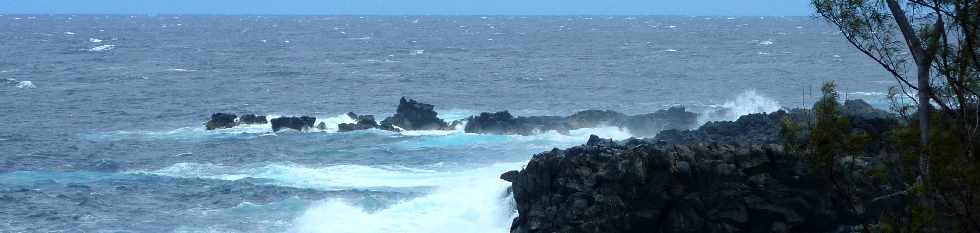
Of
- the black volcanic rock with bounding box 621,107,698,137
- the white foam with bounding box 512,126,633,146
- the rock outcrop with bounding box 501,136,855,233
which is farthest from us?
the black volcanic rock with bounding box 621,107,698,137

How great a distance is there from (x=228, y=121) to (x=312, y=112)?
31.0 ft

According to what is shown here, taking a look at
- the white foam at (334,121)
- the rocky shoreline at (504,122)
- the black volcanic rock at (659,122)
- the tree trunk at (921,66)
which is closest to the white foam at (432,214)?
the rocky shoreline at (504,122)

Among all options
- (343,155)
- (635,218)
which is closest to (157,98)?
(343,155)

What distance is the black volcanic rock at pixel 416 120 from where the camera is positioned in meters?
51.2

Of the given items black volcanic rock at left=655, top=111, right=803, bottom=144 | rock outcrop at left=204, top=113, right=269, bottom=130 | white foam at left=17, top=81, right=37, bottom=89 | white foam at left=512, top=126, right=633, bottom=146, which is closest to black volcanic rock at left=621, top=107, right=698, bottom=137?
white foam at left=512, top=126, right=633, bottom=146

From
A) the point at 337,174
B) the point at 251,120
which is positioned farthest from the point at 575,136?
the point at 251,120

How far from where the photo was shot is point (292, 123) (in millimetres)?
51531

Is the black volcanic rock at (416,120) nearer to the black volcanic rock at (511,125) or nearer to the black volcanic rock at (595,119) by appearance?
the black volcanic rock at (511,125)

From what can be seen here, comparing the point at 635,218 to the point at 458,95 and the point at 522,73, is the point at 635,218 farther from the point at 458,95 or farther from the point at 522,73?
the point at 522,73

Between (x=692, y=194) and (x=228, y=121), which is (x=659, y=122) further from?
(x=692, y=194)

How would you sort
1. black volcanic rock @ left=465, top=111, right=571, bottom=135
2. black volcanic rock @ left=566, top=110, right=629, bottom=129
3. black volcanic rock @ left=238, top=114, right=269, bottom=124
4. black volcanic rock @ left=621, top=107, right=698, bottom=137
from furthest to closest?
1. black volcanic rock @ left=238, top=114, right=269, bottom=124
2. black volcanic rock @ left=566, top=110, right=629, bottom=129
3. black volcanic rock @ left=465, top=111, right=571, bottom=135
4. black volcanic rock @ left=621, top=107, right=698, bottom=137

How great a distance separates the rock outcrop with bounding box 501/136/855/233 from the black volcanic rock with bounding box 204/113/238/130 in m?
33.3

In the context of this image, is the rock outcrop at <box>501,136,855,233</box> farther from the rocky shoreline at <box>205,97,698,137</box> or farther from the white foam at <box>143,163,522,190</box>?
the rocky shoreline at <box>205,97,698,137</box>

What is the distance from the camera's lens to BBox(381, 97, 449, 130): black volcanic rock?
5122 centimetres
